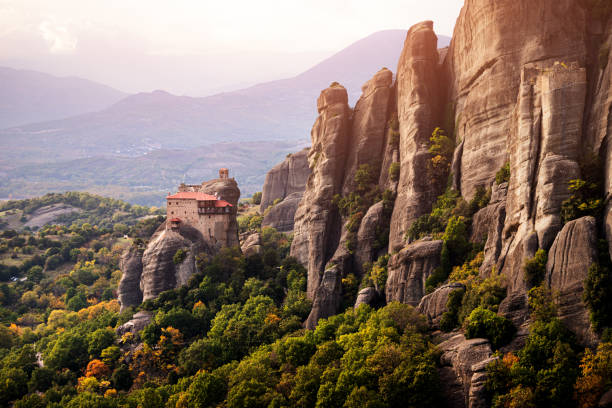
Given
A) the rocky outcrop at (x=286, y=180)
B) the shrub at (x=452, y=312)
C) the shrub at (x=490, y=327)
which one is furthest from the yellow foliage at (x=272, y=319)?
the rocky outcrop at (x=286, y=180)

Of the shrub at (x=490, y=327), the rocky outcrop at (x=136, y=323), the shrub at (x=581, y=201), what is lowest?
the rocky outcrop at (x=136, y=323)

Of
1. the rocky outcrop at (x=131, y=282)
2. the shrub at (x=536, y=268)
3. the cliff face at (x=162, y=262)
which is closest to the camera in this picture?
the shrub at (x=536, y=268)

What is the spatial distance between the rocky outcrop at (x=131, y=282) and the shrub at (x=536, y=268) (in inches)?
1942

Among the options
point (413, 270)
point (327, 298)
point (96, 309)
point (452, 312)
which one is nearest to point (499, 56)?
point (413, 270)

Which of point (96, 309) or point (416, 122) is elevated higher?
point (416, 122)

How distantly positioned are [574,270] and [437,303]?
1049cm

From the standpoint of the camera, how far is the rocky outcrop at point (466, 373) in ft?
92.2

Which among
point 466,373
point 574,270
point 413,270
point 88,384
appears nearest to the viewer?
point 574,270

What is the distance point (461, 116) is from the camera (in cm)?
4712

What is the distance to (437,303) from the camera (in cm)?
3688

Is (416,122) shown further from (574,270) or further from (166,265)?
(166,265)

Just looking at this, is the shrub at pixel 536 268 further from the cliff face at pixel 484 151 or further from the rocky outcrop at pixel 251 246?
the rocky outcrop at pixel 251 246

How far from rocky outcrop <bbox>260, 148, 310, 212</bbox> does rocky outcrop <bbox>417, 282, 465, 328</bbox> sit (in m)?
75.8

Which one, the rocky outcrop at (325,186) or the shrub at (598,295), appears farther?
the rocky outcrop at (325,186)
